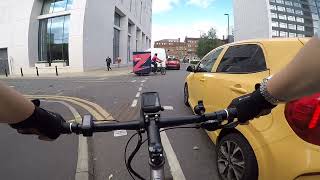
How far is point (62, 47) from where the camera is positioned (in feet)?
138

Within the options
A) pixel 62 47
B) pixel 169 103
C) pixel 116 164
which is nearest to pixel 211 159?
pixel 116 164

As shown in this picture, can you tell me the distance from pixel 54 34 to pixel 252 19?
66.4 metres

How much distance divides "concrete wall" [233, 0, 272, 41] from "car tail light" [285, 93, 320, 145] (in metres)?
88.3

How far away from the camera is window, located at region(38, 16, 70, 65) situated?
137 ft

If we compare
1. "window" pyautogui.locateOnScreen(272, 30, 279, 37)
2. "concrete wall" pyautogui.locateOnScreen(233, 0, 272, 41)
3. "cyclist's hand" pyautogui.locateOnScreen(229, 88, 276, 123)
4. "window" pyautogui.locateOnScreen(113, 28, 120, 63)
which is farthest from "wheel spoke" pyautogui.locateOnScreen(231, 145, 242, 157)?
"window" pyautogui.locateOnScreen(272, 30, 279, 37)

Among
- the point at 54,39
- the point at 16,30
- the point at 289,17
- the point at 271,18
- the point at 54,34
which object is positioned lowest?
the point at 54,39

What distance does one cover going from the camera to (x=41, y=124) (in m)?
1.62

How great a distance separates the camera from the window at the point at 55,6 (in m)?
42.8

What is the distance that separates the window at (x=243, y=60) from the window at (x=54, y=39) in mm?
37369

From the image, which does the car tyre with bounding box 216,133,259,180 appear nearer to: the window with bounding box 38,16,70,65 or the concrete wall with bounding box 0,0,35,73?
the window with bounding box 38,16,70,65

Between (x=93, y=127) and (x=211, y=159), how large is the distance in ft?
12.4

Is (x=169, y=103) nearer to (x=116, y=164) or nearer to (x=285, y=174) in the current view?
(x=116, y=164)

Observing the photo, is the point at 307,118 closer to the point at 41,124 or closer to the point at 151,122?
the point at 151,122

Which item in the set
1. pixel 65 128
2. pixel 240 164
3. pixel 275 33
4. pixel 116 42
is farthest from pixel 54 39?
pixel 275 33
